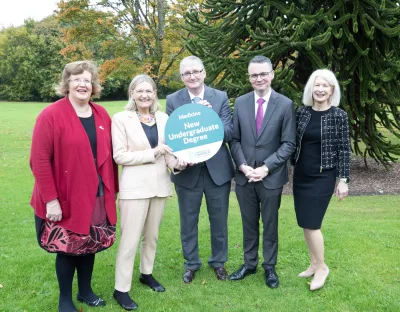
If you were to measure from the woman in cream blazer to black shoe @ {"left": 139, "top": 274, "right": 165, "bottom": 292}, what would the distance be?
1.18ft

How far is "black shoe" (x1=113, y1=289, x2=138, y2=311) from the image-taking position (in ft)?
12.0

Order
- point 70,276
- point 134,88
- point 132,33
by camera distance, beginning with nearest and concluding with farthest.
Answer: point 70,276
point 134,88
point 132,33

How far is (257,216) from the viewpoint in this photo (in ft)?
13.7

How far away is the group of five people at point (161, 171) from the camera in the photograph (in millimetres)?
3223

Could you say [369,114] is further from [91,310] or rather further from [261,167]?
[91,310]

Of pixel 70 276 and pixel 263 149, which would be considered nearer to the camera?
pixel 70 276

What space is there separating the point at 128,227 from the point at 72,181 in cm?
73

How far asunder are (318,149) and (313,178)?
0.90 ft

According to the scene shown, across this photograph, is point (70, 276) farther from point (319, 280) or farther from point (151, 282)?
point (319, 280)

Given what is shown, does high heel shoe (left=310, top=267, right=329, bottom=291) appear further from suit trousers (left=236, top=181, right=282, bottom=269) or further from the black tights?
the black tights

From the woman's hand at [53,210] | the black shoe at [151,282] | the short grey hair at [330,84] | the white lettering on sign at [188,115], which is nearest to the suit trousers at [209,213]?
the black shoe at [151,282]

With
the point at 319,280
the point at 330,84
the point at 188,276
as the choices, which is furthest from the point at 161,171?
the point at 319,280

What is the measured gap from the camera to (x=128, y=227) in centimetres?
367

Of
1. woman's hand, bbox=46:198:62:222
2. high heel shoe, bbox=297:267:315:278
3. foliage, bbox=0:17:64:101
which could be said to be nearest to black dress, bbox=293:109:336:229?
high heel shoe, bbox=297:267:315:278
